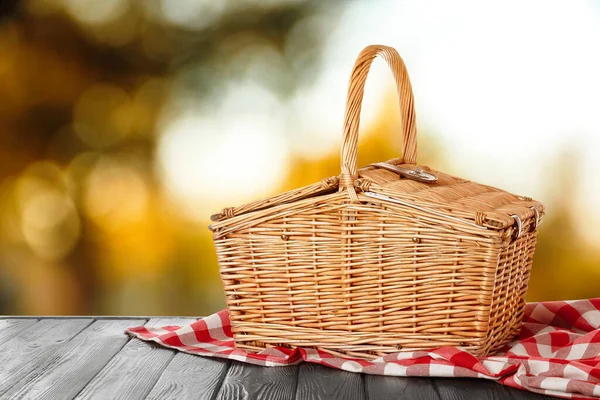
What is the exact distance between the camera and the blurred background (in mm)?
2135

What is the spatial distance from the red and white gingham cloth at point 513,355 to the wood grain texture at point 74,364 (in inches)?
3.5

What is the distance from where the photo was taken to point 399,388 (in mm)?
1354

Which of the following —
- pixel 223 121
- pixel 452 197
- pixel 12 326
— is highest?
pixel 223 121

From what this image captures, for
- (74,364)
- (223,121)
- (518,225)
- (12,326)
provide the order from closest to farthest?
(518,225), (74,364), (12,326), (223,121)

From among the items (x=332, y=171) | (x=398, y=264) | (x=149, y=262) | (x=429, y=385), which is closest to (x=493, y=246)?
(x=398, y=264)

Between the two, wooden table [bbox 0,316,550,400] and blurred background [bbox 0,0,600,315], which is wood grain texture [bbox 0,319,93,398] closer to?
wooden table [bbox 0,316,550,400]

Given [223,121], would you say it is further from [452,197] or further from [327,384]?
[327,384]

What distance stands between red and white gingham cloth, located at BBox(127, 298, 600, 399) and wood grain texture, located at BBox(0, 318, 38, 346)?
345mm

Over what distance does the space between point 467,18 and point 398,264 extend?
3.36 ft

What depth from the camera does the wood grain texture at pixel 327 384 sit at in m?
1.33

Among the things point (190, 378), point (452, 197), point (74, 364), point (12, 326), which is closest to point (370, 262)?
point (452, 197)

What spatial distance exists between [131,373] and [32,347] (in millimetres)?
389

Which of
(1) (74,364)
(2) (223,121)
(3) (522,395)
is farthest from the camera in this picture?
(2) (223,121)

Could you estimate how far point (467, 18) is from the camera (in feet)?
6.97
